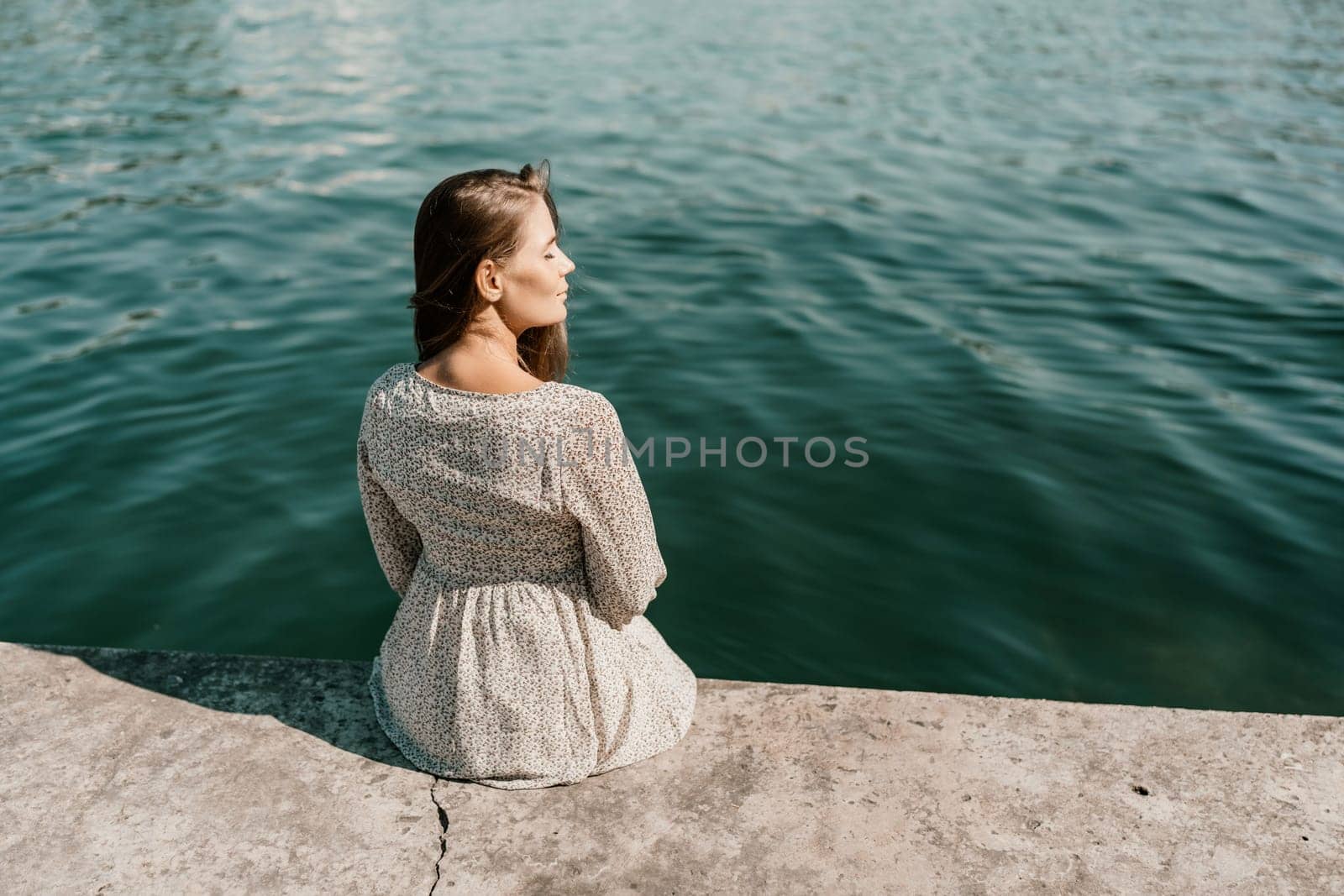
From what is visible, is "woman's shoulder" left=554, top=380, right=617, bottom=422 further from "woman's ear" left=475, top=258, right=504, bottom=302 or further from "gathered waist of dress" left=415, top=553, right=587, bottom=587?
"gathered waist of dress" left=415, top=553, right=587, bottom=587

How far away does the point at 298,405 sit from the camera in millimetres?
6301

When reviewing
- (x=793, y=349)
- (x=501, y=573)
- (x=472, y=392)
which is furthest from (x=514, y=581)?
(x=793, y=349)

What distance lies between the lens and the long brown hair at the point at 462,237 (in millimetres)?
2529

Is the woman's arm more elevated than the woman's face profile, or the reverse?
the woman's face profile

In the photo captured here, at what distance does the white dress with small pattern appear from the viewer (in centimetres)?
257

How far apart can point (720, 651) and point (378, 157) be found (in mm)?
8570

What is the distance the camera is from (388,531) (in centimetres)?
300

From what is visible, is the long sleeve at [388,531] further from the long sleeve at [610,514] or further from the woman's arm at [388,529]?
the long sleeve at [610,514]

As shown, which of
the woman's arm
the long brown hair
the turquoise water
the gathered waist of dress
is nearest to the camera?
the long brown hair

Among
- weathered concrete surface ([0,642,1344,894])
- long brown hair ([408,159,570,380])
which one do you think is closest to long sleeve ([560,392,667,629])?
long brown hair ([408,159,570,380])

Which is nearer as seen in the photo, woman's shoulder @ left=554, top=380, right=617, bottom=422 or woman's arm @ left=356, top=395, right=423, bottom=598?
woman's shoulder @ left=554, top=380, right=617, bottom=422

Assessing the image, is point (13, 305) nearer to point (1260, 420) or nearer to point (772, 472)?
point (772, 472)

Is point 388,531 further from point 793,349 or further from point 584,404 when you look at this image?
point 793,349

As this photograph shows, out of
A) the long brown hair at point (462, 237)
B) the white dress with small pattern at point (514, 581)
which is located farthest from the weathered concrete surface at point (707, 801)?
the long brown hair at point (462, 237)
